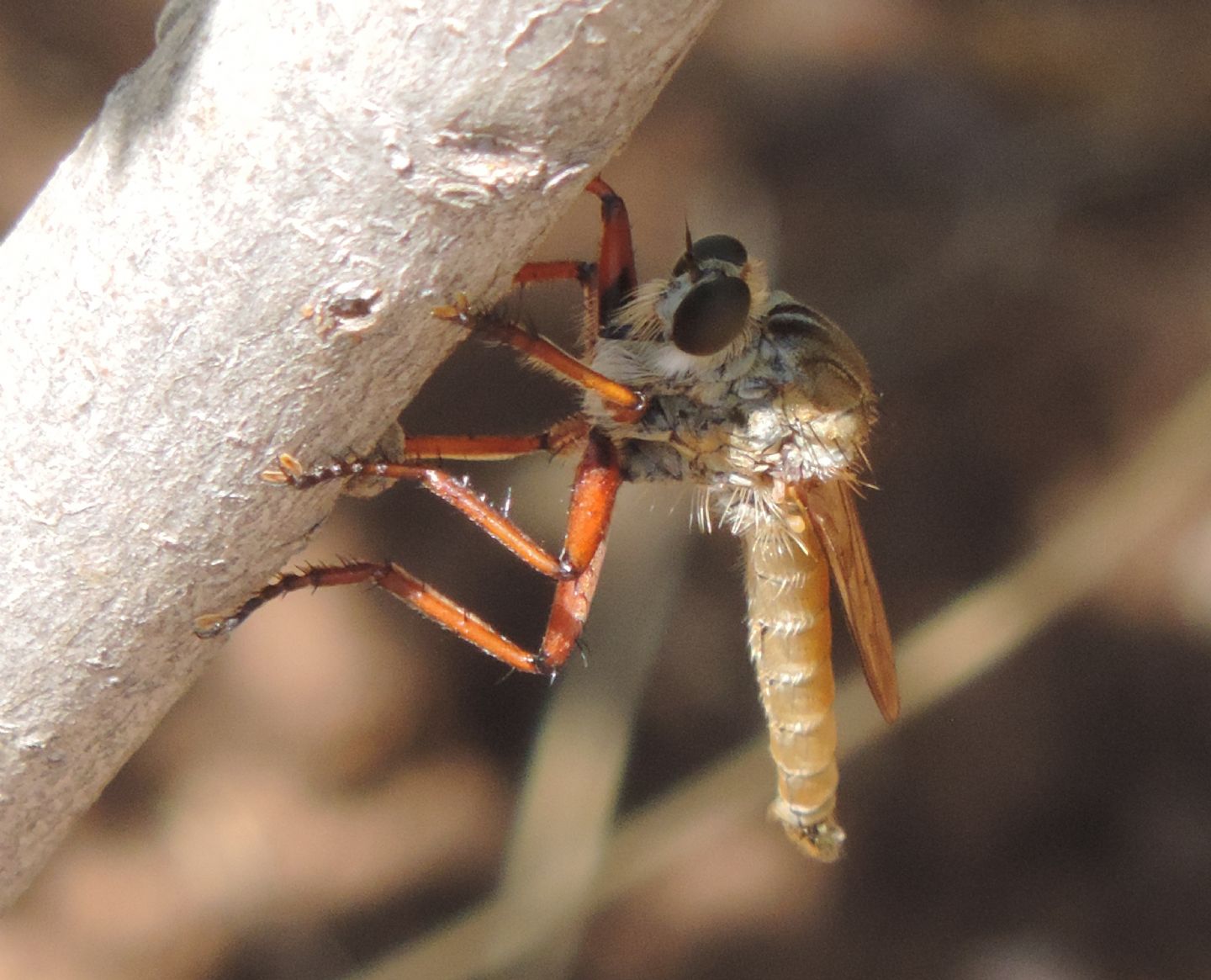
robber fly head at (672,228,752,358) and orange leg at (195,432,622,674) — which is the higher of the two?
robber fly head at (672,228,752,358)

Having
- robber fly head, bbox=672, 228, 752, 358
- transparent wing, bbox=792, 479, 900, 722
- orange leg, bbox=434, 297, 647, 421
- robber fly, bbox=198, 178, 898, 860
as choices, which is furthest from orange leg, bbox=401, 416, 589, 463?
transparent wing, bbox=792, 479, 900, 722

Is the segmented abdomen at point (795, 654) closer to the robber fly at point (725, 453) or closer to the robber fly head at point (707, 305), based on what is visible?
the robber fly at point (725, 453)

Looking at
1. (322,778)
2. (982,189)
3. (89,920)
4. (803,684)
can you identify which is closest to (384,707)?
(322,778)

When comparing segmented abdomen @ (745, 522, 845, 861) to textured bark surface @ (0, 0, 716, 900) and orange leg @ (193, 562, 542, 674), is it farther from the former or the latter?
textured bark surface @ (0, 0, 716, 900)

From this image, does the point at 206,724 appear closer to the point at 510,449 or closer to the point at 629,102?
the point at 510,449

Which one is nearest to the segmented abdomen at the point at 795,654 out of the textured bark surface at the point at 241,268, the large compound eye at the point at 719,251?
the large compound eye at the point at 719,251

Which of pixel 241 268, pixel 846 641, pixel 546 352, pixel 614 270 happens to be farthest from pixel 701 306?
pixel 846 641

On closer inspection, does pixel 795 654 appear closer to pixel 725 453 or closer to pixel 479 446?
pixel 725 453
